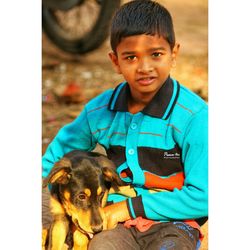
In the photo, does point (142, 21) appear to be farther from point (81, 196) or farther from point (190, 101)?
point (81, 196)

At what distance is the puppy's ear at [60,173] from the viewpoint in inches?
105

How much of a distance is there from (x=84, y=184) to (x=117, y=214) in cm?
16

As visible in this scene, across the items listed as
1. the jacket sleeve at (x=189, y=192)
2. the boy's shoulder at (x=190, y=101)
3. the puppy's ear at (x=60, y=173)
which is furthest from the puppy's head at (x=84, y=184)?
the boy's shoulder at (x=190, y=101)

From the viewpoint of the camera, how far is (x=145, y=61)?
2.59 m

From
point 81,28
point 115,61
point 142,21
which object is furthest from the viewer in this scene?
point 81,28

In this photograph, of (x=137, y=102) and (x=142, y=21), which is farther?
(x=137, y=102)

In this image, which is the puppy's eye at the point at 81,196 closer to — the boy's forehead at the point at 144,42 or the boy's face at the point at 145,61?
the boy's face at the point at 145,61

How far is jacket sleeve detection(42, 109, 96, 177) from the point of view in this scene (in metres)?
2.72

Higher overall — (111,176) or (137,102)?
(137,102)

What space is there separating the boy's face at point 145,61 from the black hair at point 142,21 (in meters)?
0.02

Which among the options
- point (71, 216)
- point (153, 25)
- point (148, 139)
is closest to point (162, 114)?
point (148, 139)

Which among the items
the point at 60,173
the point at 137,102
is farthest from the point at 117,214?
the point at 137,102

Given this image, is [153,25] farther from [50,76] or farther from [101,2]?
[50,76]

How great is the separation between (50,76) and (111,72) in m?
0.23
